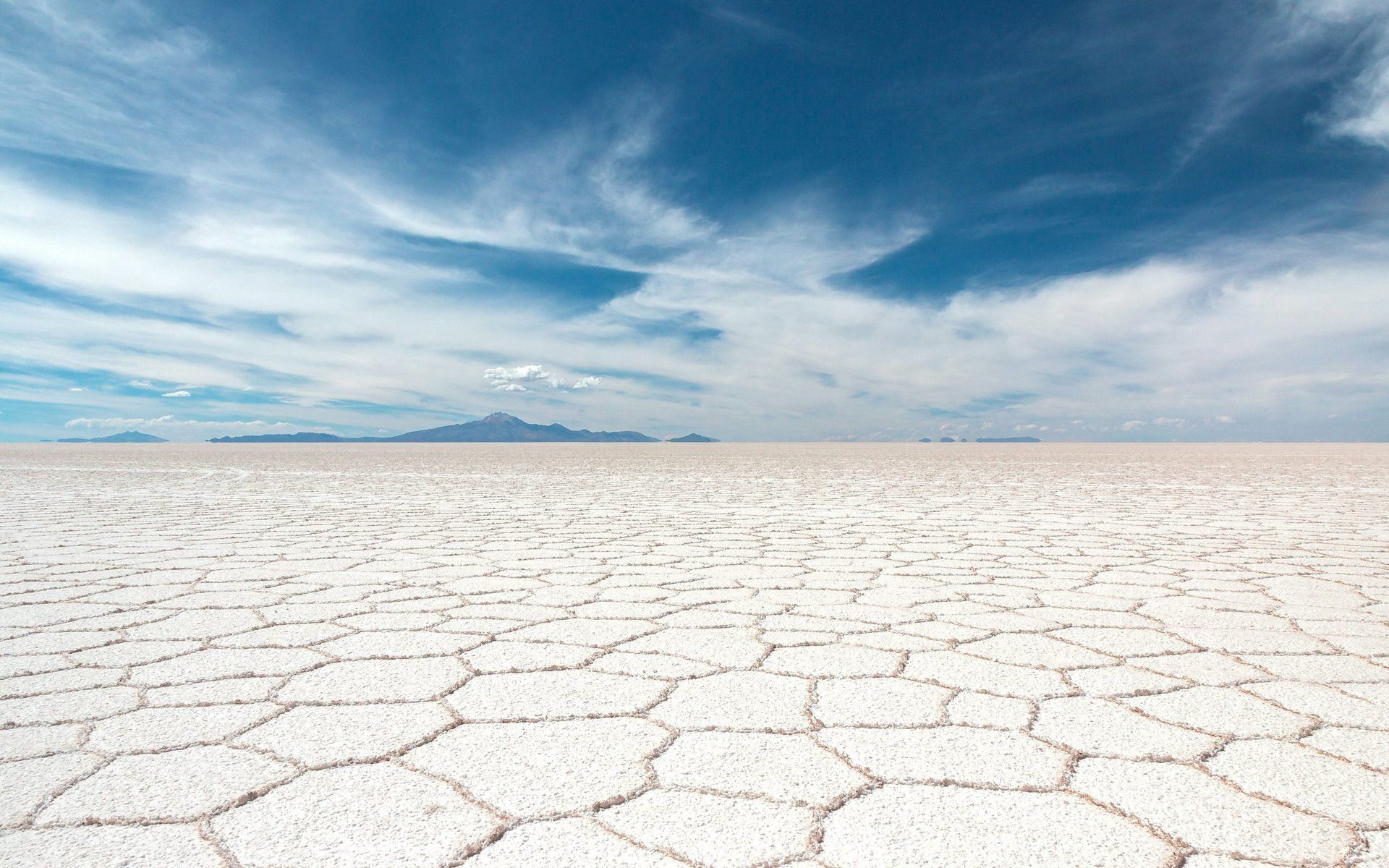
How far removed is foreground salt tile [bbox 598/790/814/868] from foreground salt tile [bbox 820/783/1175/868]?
5 centimetres

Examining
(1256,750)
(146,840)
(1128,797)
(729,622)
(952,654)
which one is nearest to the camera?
(146,840)

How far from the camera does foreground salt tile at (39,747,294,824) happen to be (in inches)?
42.6

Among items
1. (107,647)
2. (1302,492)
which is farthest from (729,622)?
(1302,492)

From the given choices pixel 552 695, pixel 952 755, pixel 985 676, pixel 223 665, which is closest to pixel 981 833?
pixel 952 755

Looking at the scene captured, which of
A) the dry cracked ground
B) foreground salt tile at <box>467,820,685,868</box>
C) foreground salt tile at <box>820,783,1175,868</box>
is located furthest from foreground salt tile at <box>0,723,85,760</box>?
foreground salt tile at <box>820,783,1175,868</box>

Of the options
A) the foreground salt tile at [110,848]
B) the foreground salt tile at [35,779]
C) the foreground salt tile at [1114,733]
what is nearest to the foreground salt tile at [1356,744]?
the foreground salt tile at [1114,733]

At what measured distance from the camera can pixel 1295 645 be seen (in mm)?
1920

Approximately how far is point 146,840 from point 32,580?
7.85ft

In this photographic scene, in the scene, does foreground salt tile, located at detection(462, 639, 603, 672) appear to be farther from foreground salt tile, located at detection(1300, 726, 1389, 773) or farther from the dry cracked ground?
foreground salt tile, located at detection(1300, 726, 1389, 773)

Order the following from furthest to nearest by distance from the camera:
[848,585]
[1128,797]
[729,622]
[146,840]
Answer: [848,585] < [729,622] < [1128,797] < [146,840]

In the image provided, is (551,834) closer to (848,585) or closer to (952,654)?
(952,654)

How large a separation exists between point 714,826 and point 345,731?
0.69 m

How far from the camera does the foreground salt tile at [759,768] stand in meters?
1.14

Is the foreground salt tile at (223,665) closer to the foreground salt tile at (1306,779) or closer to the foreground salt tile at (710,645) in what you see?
the foreground salt tile at (710,645)
